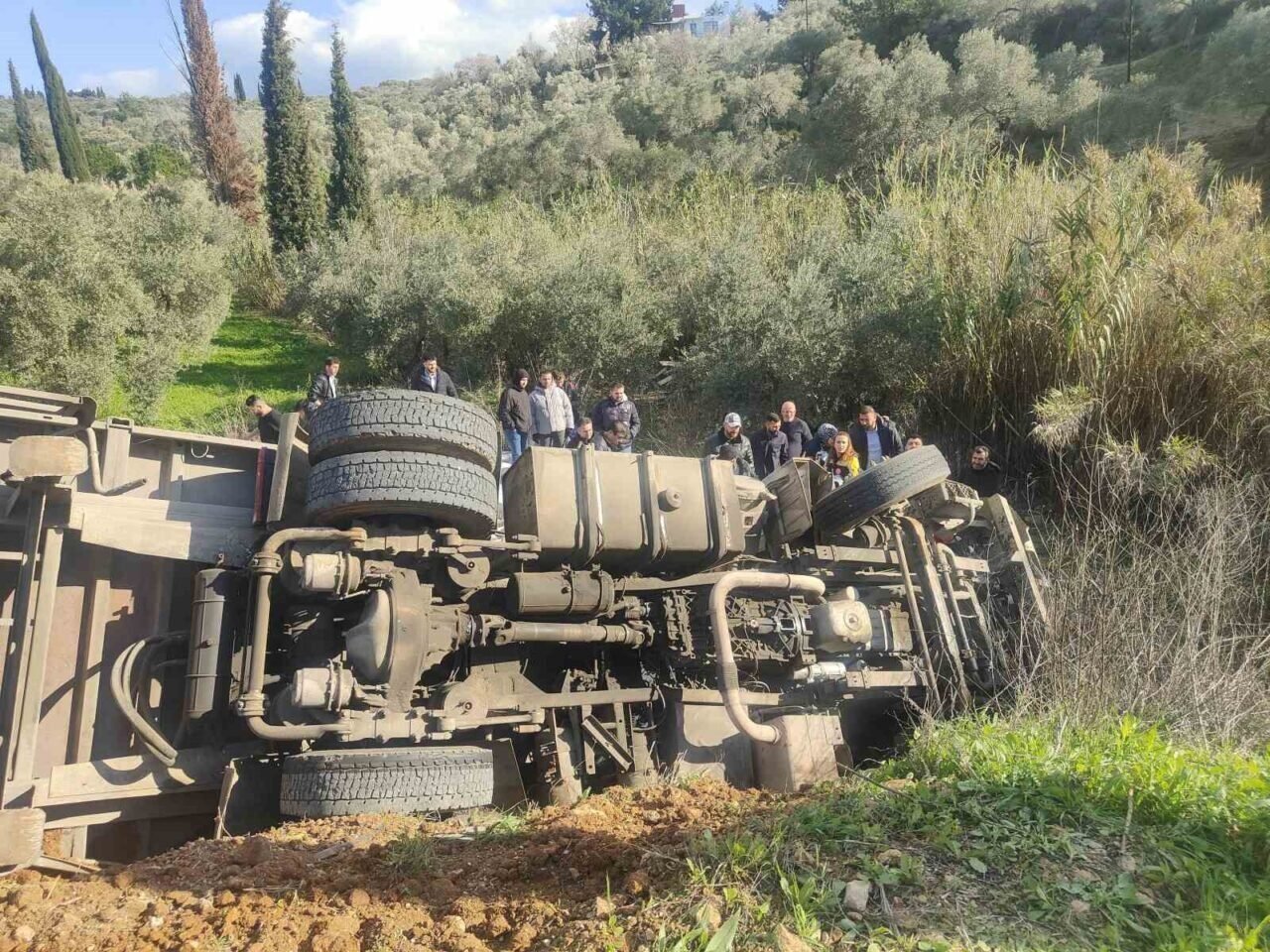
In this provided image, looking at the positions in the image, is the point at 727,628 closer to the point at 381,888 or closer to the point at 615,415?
the point at 381,888

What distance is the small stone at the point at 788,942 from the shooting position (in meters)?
2.66

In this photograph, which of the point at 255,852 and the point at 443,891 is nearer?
the point at 443,891

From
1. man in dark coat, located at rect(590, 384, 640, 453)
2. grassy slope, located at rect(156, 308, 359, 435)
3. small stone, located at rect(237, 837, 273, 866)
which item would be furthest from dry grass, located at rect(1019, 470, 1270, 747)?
grassy slope, located at rect(156, 308, 359, 435)

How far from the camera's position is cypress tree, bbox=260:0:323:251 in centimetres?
2433

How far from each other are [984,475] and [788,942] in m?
7.19

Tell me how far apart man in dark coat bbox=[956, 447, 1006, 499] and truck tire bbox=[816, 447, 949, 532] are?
300 cm

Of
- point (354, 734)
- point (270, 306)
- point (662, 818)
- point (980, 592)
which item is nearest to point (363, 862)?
point (354, 734)

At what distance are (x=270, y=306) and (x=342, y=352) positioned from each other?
20.4ft

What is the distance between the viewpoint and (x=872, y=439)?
29.8 ft

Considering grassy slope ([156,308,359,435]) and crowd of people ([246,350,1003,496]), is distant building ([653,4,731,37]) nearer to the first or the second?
grassy slope ([156,308,359,435])

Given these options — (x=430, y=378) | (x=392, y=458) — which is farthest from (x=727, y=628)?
(x=430, y=378)

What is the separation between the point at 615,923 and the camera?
2.84 meters

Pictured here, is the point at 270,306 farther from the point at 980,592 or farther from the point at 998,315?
the point at 980,592

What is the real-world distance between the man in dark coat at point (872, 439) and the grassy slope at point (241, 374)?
8657 millimetres
